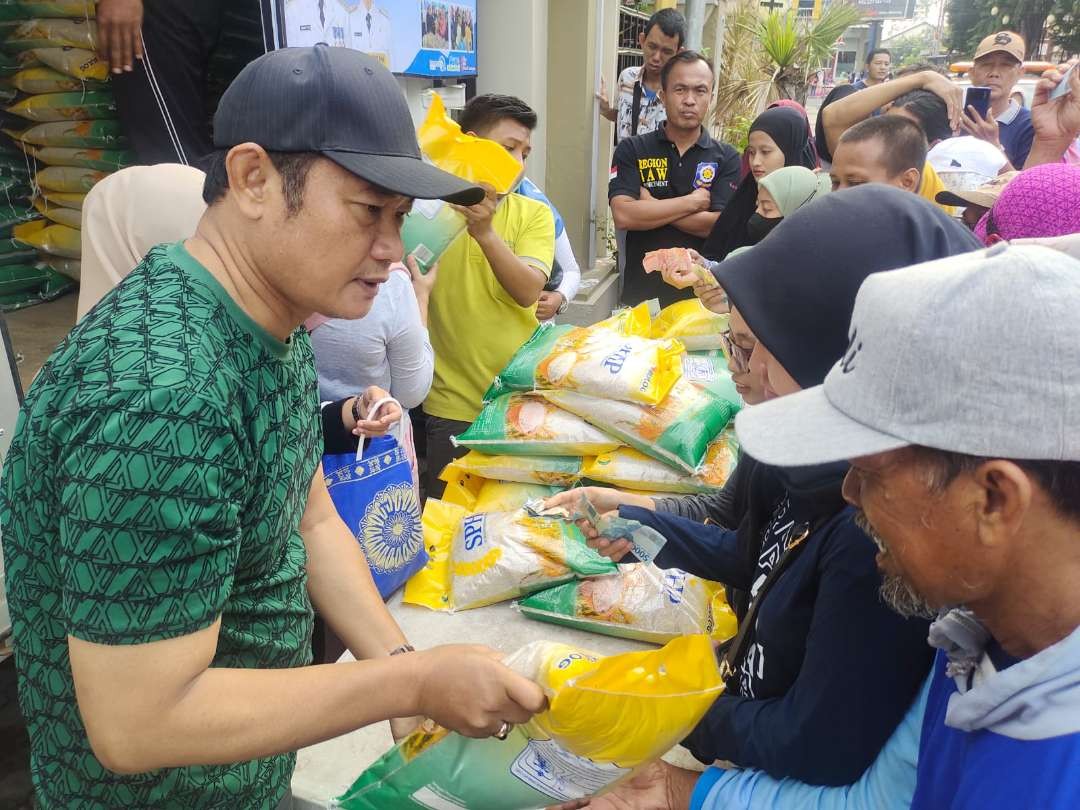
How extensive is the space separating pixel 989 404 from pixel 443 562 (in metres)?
1.77

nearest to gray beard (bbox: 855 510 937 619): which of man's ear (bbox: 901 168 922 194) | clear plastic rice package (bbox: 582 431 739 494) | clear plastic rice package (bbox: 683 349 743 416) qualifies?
clear plastic rice package (bbox: 582 431 739 494)

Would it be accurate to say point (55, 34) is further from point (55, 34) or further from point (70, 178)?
point (70, 178)

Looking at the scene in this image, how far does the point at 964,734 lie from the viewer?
36.3 inches

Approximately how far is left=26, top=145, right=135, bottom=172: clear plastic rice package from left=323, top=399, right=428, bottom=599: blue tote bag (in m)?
1.78

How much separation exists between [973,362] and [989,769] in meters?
0.44

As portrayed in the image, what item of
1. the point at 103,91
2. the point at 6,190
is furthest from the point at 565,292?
the point at 6,190

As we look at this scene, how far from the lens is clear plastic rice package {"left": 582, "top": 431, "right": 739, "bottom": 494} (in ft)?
8.48

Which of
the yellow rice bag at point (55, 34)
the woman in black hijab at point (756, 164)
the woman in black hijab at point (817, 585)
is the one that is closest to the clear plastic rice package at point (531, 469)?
the woman in black hijab at point (817, 585)

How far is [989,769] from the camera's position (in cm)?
83

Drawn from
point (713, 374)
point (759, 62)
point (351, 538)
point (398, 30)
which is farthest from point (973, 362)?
point (759, 62)

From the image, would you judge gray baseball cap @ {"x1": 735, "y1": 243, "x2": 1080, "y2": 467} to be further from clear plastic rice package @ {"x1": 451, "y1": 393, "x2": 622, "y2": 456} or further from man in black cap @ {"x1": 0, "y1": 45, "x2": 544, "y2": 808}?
clear plastic rice package @ {"x1": 451, "y1": 393, "x2": 622, "y2": 456}

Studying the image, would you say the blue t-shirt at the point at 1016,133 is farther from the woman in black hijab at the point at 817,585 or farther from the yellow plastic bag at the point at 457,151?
the woman in black hijab at the point at 817,585

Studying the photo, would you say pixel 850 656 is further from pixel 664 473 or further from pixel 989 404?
pixel 664 473

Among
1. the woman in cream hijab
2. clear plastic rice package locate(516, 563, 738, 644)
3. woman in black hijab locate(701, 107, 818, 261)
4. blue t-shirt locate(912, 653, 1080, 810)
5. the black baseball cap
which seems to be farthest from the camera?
woman in black hijab locate(701, 107, 818, 261)
